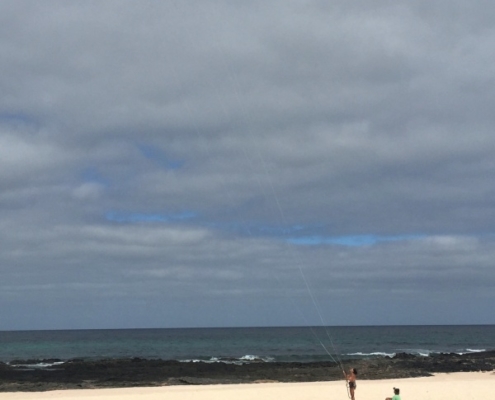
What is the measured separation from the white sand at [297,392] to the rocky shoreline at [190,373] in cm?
270

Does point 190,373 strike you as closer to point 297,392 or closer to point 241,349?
point 297,392

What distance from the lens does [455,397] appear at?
1082 inches

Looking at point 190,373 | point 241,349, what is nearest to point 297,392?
point 190,373

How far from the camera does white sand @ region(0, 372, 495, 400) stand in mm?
28109

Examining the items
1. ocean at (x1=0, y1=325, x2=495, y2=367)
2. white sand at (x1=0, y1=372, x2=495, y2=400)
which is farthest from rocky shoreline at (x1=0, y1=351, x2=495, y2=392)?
ocean at (x1=0, y1=325, x2=495, y2=367)

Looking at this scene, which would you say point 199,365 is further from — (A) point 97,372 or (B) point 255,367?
(A) point 97,372

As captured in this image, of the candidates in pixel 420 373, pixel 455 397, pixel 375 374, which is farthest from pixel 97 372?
pixel 455 397

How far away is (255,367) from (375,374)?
10167mm

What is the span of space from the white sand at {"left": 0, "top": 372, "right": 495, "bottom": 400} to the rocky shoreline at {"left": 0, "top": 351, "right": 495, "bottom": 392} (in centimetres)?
270

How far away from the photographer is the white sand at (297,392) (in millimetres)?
28109

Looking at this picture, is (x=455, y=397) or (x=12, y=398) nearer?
(x=455, y=397)

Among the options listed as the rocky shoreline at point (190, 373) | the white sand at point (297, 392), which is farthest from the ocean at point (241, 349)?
the white sand at point (297, 392)

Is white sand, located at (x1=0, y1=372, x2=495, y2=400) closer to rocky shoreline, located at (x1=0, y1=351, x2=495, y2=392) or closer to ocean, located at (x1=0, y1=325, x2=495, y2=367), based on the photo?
rocky shoreline, located at (x1=0, y1=351, x2=495, y2=392)

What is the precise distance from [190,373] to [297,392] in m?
12.8
